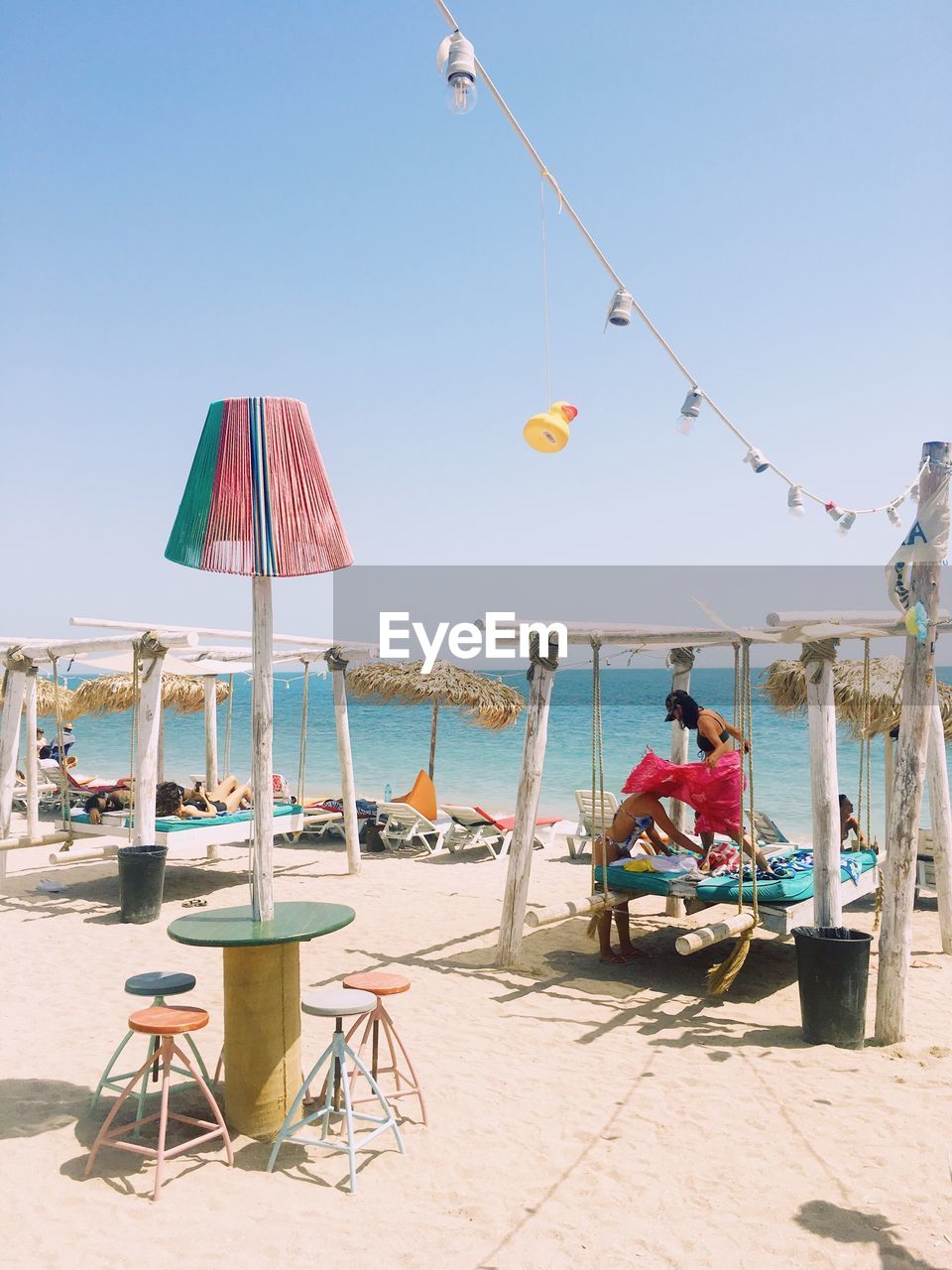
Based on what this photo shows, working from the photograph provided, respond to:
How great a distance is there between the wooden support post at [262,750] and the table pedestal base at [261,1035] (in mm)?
196

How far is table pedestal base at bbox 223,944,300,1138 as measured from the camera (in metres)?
4.09

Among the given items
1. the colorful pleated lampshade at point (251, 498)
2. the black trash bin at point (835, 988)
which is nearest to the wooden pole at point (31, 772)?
the colorful pleated lampshade at point (251, 498)

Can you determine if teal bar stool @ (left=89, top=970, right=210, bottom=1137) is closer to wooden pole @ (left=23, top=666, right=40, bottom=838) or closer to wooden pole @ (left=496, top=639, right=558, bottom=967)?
wooden pole @ (left=496, top=639, right=558, bottom=967)

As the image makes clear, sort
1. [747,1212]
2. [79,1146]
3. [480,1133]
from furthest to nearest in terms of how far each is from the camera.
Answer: [480,1133] → [79,1146] → [747,1212]

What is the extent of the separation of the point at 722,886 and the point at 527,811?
1451mm

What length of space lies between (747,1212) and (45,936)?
20.1 ft

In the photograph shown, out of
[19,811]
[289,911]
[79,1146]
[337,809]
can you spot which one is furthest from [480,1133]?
[19,811]

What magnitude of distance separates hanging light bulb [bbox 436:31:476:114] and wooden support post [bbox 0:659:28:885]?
746 cm

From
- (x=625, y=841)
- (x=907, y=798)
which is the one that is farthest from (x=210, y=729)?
(x=907, y=798)

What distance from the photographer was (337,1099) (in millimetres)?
4312

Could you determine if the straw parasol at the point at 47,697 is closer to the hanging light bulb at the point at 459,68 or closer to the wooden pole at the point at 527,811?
the wooden pole at the point at 527,811

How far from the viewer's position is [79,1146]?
4.06 metres

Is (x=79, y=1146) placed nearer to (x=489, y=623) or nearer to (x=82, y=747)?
(x=489, y=623)

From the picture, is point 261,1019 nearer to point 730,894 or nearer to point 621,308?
point 730,894
